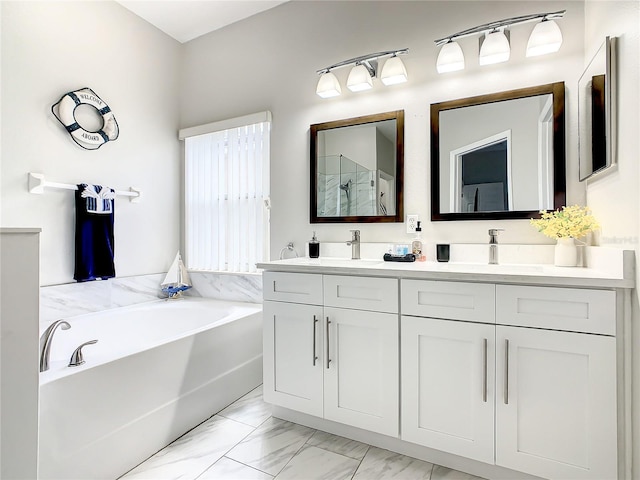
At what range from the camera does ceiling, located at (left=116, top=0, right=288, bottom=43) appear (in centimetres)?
255

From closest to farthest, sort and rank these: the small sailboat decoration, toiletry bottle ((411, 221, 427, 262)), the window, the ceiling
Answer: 1. toiletry bottle ((411, 221, 427, 262))
2. the ceiling
3. the window
4. the small sailboat decoration

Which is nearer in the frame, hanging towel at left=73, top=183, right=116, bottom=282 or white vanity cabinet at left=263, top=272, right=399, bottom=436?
white vanity cabinet at left=263, top=272, right=399, bottom=436

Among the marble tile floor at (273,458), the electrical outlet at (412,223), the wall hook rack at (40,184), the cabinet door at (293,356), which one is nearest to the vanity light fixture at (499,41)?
the electrical outlet at (412,223)

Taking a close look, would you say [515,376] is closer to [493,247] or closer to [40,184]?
[493,247]

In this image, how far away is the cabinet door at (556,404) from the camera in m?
1.18

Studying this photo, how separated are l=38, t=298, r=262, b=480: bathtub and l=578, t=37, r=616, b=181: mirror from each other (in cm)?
218

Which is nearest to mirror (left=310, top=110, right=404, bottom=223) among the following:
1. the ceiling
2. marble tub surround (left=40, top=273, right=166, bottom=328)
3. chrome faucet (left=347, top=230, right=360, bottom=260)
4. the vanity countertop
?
chrome faucet (left=347, top=230, right=360, bottom=260)

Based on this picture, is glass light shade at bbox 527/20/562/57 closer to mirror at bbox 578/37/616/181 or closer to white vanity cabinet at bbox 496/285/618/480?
mirror at bbox 578/37/616/181

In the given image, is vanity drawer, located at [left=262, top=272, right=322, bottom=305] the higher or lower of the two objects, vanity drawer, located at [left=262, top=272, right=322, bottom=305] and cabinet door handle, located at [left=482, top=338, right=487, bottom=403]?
the higher

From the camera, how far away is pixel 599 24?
1492mm

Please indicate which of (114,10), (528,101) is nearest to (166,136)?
(114,10)

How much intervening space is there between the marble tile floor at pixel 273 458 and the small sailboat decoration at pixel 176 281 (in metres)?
1.29

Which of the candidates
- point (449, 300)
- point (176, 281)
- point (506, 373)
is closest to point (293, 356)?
point (449, 300)

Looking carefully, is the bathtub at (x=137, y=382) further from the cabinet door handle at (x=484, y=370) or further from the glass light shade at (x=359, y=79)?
the glass light shade at (x=359, y=79)
